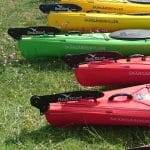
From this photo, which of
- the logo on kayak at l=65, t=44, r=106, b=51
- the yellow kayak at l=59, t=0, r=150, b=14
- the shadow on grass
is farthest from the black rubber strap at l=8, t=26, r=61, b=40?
the shadow on grass

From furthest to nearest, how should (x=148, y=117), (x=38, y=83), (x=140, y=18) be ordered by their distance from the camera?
(x=140, y=18) → (x=38, y=83) → (x=148, y=117)

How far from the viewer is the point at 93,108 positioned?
14.3 ft

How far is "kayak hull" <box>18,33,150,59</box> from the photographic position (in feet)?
19.0

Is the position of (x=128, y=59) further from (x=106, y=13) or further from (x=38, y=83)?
(x=106, y=13)

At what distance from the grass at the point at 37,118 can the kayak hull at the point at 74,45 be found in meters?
0.14

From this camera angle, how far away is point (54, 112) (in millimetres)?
4391

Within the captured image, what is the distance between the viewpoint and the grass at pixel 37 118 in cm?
434

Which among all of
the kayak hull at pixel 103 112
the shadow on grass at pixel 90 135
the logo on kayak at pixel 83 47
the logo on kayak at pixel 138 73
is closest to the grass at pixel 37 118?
→ the shadow on grass at pixel 90 135

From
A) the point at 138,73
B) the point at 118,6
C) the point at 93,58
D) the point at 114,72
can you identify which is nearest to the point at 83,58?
the point at 93,58

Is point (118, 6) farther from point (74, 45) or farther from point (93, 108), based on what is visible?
point (93, 108)

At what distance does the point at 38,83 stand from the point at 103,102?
4.26 ft

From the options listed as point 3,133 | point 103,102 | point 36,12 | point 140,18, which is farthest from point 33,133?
point 36,12

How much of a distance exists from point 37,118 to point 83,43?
57.0 inches

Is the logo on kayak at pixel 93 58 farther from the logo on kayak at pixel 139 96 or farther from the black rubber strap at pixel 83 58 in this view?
the logo on kayak at pixel 139 96
